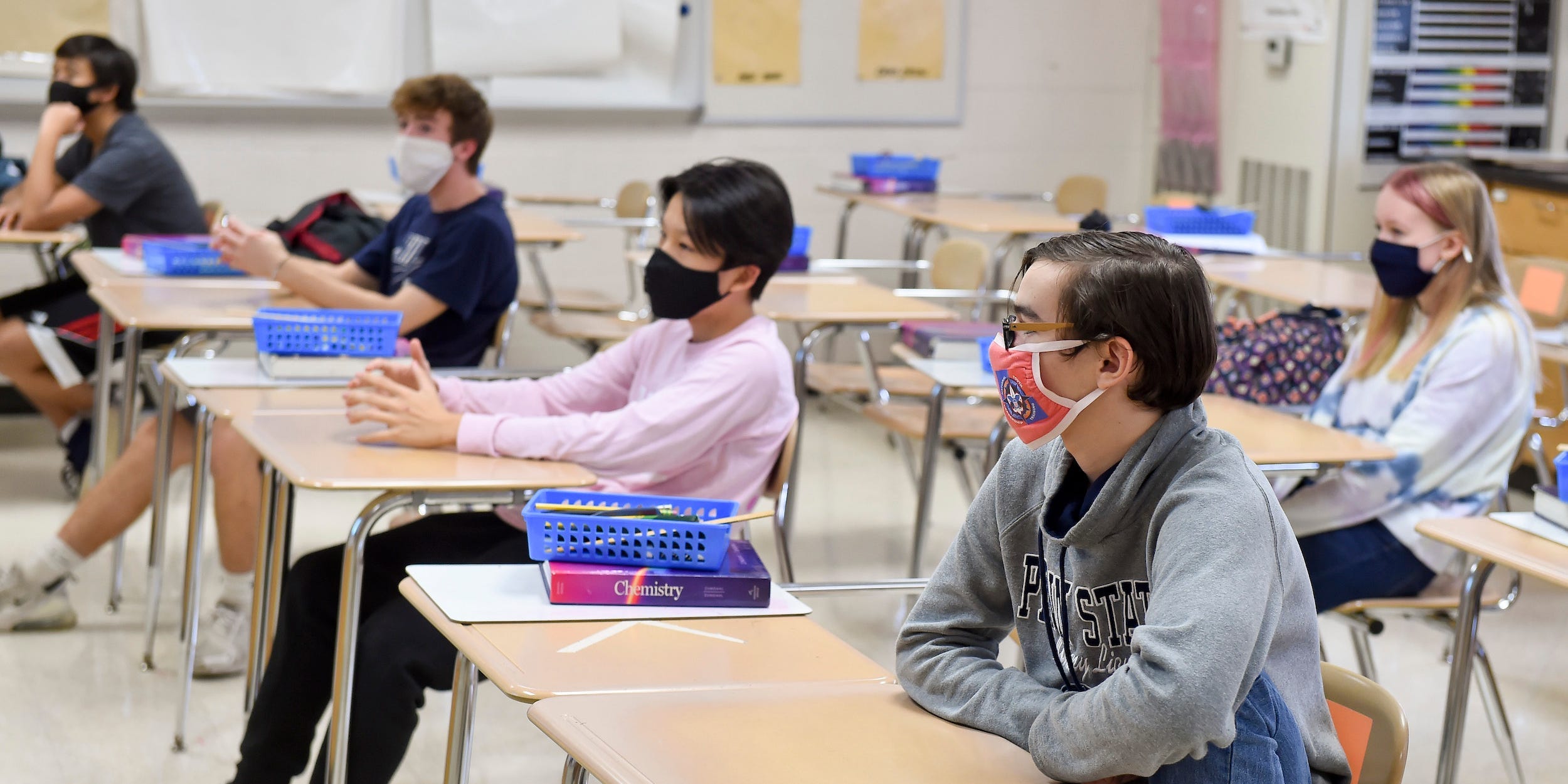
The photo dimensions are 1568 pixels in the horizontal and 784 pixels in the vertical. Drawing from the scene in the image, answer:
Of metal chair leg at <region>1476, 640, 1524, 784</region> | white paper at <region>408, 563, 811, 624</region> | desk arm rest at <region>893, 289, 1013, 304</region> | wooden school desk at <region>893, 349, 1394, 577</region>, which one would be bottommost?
metal chair leg at <region>1476, 640, 1524, 784</region>

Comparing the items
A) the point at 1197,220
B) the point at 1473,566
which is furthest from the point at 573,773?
the point at 1197,220

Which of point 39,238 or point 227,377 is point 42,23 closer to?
point 39,238

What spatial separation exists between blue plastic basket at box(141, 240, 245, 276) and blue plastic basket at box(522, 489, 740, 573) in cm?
234

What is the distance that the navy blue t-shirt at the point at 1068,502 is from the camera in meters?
1.32

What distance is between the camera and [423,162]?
3193mm

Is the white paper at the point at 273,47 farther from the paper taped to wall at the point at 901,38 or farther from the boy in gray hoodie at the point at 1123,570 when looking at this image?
the boy in gray hoodie at the point at 1123,570

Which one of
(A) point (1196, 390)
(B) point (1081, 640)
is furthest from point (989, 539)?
(A) point (1196, 390)

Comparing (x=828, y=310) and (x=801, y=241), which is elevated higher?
(x=801, y=241)

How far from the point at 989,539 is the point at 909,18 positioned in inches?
202

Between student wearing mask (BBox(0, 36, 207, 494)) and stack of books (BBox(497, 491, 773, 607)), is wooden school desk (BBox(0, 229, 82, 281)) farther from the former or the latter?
stack of books (BBox(497, 491, 773, 607))

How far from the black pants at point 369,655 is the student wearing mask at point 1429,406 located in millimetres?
1262

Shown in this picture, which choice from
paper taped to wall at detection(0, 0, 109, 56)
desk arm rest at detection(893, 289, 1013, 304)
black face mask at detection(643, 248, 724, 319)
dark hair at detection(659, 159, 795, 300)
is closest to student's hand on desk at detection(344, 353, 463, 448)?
black face mask at detection(643, 248, 724, 319)

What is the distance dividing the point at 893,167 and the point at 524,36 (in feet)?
4.73

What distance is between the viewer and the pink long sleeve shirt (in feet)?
7.19
